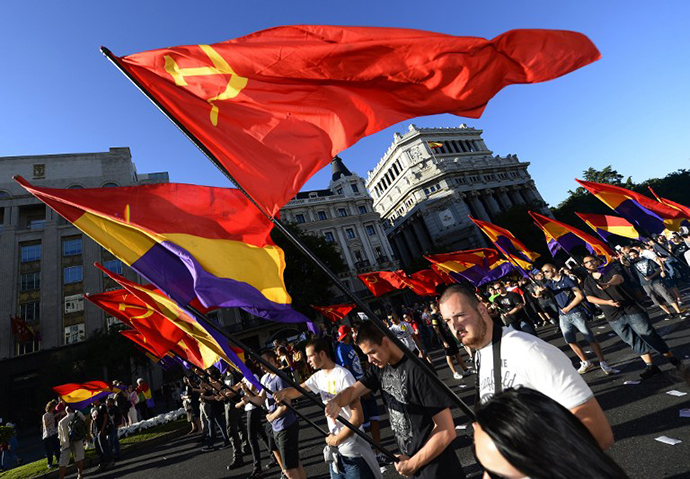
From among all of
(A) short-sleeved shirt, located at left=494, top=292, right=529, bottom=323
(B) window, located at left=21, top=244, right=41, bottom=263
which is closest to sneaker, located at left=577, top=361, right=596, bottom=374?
(A) short-sleeved shirt, located at left=494, top=292, right=529, bottom=323

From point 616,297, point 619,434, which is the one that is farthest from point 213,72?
point 616,297

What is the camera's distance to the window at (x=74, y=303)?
31.8 metres

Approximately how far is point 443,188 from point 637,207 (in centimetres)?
5090

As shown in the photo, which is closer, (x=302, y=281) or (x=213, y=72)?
(x=213, y=72)

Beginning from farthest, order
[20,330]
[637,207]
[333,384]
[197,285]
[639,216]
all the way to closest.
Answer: [20,330] < [639,216] < [637,207] < [333,384] < [197,285]

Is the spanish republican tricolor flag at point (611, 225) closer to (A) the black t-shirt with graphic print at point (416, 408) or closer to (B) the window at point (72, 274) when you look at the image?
(A) the black t-shirt with graphic print at point (416, 408)

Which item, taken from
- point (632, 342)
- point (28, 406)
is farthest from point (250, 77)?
point (28, 406)

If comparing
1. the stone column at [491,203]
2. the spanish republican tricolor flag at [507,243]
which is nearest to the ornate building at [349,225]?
the stone column at [491,203]

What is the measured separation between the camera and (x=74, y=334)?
31.0m

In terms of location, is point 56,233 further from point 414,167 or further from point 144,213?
point 414,167

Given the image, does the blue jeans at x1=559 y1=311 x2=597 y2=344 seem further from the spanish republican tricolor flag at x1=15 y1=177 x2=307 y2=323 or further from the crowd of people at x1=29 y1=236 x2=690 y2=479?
the spanish republican tricolor flag at x1=15 y1=177 x2=307 y2=323

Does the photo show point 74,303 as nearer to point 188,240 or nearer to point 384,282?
point 384,282

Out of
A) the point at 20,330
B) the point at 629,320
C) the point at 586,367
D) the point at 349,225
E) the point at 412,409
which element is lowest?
the point at 586,367

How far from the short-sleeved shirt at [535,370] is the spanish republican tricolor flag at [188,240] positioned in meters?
1.92
